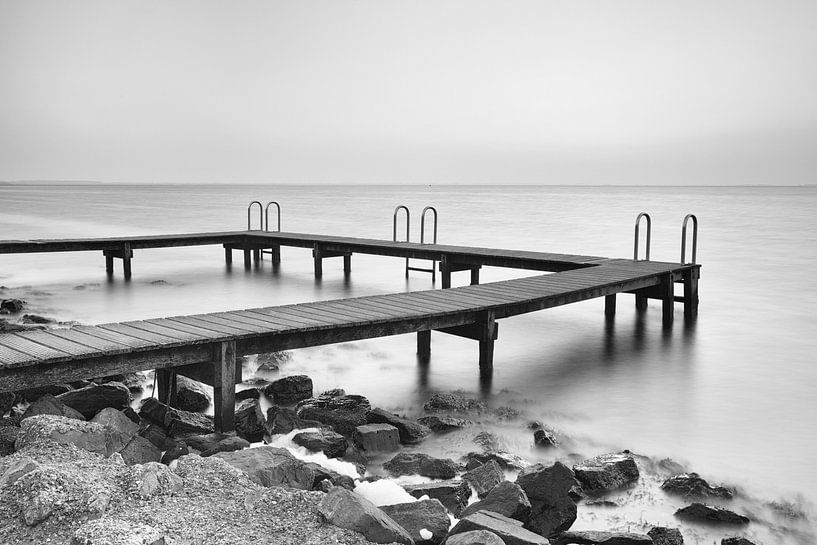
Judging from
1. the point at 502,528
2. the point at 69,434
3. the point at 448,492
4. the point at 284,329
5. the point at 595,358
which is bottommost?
the point at 595,358

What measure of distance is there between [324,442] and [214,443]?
74cm

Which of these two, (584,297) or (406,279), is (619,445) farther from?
(406,279)

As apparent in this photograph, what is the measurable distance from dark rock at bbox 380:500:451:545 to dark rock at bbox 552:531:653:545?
662 mm

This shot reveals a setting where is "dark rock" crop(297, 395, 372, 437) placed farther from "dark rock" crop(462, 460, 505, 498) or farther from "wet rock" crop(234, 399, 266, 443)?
"dark rock" crop(462, 460, 505, 498)

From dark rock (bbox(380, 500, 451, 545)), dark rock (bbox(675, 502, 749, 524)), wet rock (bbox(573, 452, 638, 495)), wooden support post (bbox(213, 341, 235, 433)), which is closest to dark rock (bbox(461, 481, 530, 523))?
dark rock (bbox(380, 500, 451, 545))

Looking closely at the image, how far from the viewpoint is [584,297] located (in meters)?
8.52

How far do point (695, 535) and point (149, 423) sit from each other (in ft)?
12.2

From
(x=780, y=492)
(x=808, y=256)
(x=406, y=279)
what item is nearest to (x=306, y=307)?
(x=780, y=492)

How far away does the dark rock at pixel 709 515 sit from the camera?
4457 mm

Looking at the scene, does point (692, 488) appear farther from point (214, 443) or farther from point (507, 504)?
point (214, 443)

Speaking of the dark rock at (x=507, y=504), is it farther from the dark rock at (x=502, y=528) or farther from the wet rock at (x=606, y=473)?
the wet rock at (x=606, y=473)

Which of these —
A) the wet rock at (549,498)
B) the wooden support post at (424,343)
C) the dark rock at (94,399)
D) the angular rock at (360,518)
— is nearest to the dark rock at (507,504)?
the wet rock at (549,498)

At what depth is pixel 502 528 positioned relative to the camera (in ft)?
11.8

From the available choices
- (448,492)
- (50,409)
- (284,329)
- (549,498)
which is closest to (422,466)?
(448,492)
